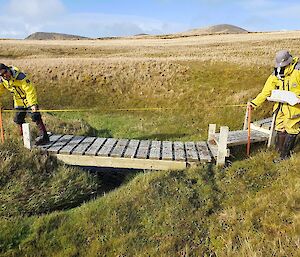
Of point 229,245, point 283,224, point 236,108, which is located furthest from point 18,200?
point 236,108

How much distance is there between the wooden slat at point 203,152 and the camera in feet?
31.8

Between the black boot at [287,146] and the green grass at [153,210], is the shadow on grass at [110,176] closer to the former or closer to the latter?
the green grass at [153,210]

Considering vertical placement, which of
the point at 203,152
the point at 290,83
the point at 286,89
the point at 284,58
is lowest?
the point at 203,152

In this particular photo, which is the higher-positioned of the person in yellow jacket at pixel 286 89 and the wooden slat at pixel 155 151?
the person in yellow jacket at pixel 286 89

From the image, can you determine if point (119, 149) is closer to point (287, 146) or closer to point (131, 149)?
point (131, 149)

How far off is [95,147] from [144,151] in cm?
161

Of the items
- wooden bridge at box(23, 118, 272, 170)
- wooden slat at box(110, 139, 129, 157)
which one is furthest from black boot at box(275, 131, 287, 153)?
wooden slat at box(110, 139, 129, 157)

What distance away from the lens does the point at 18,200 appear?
28.6 feet

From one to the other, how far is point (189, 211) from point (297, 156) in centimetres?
361

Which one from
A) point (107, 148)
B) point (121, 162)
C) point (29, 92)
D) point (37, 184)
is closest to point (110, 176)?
point (107, 148)

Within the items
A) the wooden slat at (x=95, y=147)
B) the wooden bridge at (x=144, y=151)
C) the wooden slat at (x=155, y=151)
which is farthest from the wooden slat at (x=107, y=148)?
the wooden slat at (x=155, y=151)

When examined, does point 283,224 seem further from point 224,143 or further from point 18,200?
point 18,200

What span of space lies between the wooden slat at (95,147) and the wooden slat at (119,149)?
1.76 feet

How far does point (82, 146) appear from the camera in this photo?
1066 centimetres
